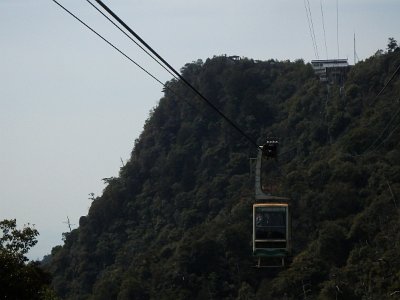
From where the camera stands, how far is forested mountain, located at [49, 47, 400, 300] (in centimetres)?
8144

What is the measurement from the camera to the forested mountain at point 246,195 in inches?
3206

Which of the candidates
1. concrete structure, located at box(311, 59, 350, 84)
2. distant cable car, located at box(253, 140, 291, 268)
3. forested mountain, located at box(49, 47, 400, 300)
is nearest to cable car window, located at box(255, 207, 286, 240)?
distant cable car, located at box(253, 140, 291, 268)

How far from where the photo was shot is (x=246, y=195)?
103812 mm

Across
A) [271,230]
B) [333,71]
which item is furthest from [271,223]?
[333,71]

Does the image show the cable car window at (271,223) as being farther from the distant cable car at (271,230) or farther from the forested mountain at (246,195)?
the forested mountain at (246,195)

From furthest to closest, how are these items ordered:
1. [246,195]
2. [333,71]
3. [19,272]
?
[333,71]
[246,195]
[19,272]

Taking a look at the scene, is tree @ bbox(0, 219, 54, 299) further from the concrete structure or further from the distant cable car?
the concrete structure

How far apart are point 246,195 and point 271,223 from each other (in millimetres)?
74049

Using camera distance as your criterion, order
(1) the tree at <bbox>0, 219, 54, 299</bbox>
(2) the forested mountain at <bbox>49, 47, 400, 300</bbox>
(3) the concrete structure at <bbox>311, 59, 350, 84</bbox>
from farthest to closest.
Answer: (3) the concrete structure at <bbox>311, 59, 350, 84</bbox> → (2) the forested mountain at <bbox>49, 47, 400, 300</bbox> → (1) the tree at <bbox>0, 219, 54, 299</bbox>

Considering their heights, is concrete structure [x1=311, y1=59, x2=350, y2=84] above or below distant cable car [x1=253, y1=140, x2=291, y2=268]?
above

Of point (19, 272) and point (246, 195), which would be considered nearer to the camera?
point (19, 272)

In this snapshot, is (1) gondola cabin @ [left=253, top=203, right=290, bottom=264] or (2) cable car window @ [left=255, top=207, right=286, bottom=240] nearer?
(1) gondola cabin @ [left=253, top=203, right=290, bottom=264]

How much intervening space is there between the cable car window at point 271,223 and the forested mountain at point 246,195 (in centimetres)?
3255

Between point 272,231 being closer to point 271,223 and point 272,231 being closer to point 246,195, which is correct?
point 271,223
